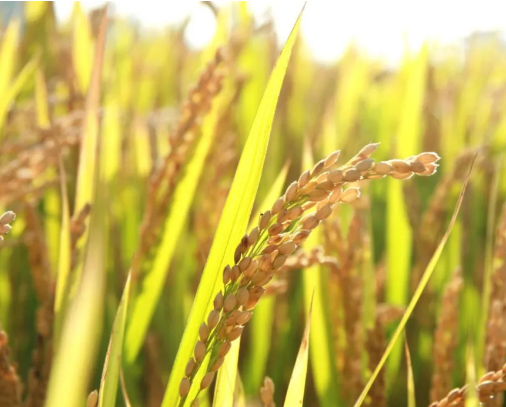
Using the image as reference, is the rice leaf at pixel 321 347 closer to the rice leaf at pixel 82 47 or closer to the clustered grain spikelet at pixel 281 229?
the clustered grain spikelet at pixel 281 229

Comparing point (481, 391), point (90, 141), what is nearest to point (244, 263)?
point (481, 391)

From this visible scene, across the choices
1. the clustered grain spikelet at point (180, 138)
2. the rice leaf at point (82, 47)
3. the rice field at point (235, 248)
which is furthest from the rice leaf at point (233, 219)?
the rice leaf at point (82, 47)

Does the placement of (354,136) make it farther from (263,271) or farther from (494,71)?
(494,71)

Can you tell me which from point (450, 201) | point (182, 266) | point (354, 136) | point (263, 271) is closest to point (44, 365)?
point (263, 271)

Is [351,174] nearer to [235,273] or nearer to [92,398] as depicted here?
[235,273]

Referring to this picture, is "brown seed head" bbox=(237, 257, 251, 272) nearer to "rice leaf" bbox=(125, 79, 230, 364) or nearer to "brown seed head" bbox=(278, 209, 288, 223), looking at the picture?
"brown seed head" bbox=(278, 209, 288, 223)

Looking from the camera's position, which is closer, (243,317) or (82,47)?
(243,317)

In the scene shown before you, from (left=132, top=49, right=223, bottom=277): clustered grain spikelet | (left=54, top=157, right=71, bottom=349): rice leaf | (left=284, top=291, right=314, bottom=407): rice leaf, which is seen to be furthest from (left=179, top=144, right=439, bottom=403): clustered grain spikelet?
(left=132, top=49, right=223, bottom=277): clustered grain spikelet

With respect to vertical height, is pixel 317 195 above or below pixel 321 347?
above
